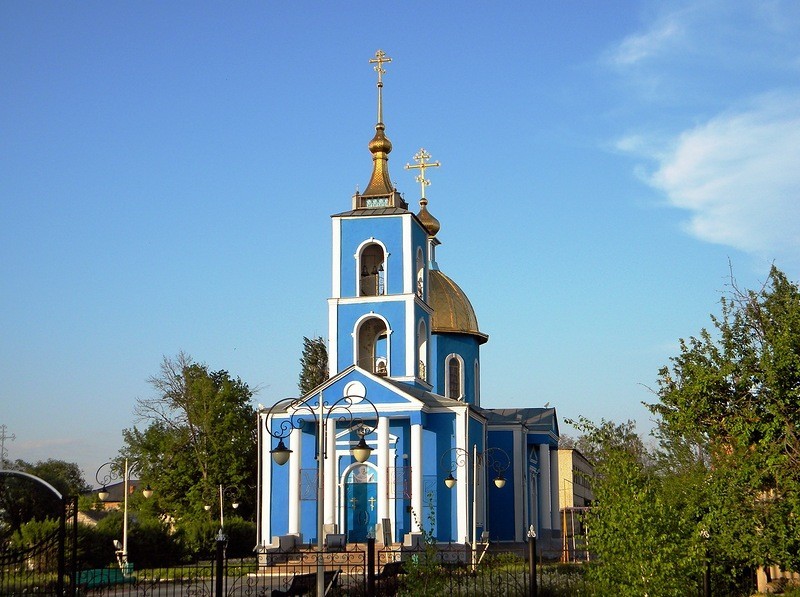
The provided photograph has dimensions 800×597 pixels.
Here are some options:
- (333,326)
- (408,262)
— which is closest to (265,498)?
(333,326)

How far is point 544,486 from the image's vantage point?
→ 39.7 metres

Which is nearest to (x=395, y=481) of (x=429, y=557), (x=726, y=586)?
(x=726, y=586)

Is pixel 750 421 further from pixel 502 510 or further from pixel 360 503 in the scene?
pixel 502 510

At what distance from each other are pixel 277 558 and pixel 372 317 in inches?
311

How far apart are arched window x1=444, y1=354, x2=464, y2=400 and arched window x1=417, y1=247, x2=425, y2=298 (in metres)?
5.17

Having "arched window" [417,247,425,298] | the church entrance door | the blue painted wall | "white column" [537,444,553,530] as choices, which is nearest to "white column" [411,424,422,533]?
the church entrance door

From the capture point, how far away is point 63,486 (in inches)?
2579

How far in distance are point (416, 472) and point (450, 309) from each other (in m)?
10.7

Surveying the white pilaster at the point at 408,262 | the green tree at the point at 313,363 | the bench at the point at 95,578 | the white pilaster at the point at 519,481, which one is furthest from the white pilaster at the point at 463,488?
the green tree at the point at 313,363

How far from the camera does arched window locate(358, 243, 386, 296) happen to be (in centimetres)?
3216

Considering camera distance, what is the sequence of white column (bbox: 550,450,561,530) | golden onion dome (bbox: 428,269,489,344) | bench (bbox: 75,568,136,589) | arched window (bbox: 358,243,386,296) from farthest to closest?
white column (bbox: 550,450,561,530)
golden onion dome (bbox: 428,269,489,344)
arched window (bbox: 358,243,386,296)
bench (bbox: 75,568,136,589)

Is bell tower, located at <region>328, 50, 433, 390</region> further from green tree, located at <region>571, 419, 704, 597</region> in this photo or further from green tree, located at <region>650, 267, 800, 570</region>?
green tree, located at <region>571, 419, 704, 597</region>

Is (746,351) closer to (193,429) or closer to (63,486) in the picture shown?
(193,429)

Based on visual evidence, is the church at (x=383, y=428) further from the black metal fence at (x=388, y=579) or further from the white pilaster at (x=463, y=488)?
the black metal fence at (x=388, y=579)
